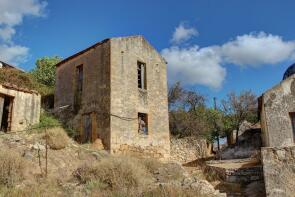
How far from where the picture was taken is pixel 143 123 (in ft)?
60.7

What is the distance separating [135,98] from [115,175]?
24.0 feet

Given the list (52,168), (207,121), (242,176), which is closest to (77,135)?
(52,168)

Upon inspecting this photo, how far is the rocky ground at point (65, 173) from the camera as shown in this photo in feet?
34.5

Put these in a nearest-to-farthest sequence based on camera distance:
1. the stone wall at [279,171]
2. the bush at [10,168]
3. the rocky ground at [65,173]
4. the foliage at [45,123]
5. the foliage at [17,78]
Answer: the rocky ground at [65,173] → the stone wall at [279,171] → the bush at [10,168] → the foliage at [45,123] → the foliage at [17,78]

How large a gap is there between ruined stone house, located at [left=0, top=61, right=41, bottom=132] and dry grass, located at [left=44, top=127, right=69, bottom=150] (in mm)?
1536

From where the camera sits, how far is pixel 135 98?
59.8ft

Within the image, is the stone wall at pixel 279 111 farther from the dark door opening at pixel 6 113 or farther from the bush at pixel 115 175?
the dark door opening at pixel 6 113

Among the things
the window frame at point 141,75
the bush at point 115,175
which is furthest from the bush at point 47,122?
the bush at point 115,175

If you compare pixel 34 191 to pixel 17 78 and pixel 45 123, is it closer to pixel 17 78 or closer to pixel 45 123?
pixel 45 123

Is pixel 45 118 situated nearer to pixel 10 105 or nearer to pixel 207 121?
pixel 10 105

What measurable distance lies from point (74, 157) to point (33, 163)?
2.01 metres

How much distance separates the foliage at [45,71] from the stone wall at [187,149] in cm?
1193

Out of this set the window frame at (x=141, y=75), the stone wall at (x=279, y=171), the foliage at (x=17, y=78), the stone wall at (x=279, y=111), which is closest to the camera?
the stone wall at (x=279, y=171)

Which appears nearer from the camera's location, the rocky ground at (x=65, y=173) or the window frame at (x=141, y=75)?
the rocky ground at (x=65, y=173)
